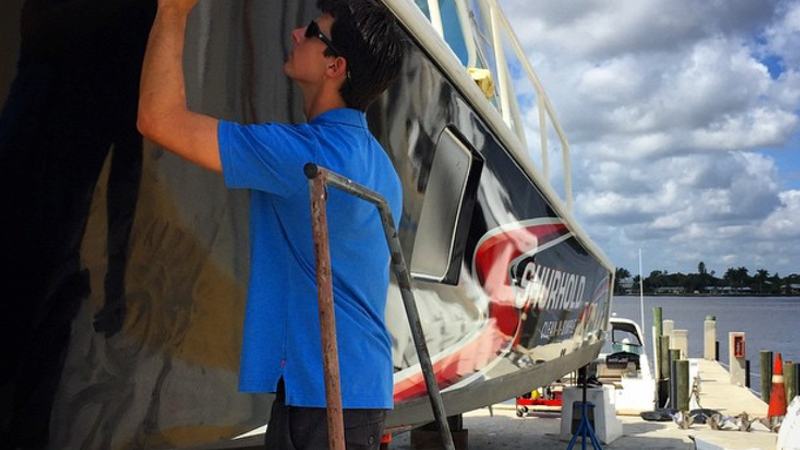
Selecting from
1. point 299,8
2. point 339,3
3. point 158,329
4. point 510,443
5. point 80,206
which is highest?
point 299,8

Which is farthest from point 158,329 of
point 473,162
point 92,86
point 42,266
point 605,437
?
point 605,437

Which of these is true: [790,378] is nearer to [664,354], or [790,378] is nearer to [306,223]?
[664,354]

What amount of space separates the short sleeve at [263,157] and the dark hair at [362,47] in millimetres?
259

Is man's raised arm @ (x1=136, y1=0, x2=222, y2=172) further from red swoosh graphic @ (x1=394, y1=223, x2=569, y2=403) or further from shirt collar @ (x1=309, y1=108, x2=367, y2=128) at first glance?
red swoosh graphic @ (x1=394, y1=223, x2=569, y2=403)

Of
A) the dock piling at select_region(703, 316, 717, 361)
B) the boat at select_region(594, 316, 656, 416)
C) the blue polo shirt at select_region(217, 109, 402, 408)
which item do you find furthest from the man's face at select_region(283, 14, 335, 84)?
the dock piling at select_region(703, 316, 717, 361)

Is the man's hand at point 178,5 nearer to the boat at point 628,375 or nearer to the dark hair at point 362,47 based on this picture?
the dark hair at point 362,47

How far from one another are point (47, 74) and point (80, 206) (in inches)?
12.8

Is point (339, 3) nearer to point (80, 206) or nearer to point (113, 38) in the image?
point (113, 38)

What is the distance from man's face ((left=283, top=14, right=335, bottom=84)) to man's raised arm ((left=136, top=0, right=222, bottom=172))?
10.0 inches

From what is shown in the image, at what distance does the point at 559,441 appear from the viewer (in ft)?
38.5

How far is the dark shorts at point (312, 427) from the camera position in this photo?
75.9 inches

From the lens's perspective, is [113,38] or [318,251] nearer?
[318,251]

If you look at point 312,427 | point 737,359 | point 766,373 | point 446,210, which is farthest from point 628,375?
point 312,427

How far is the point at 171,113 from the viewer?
200 cm
